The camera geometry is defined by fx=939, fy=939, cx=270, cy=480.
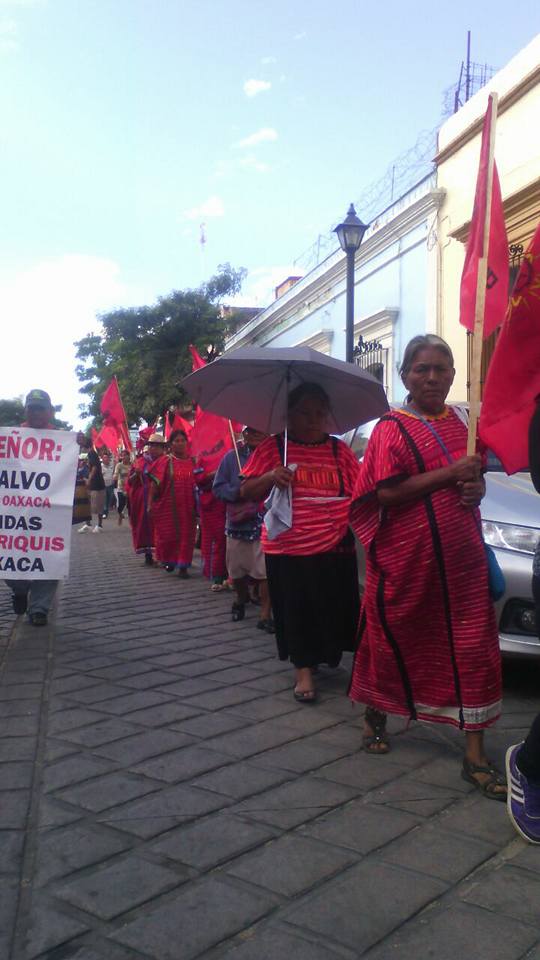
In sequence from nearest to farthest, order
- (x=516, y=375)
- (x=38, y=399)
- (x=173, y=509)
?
(x=516, y=375) < (x=38, y=399) < (x=173, y=509)

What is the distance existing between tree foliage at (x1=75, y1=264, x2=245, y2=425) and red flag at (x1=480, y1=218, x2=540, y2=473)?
2499 cm

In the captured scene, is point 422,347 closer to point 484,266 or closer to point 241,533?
point 484,266

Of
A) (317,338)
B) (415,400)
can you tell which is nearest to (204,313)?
(317,338)

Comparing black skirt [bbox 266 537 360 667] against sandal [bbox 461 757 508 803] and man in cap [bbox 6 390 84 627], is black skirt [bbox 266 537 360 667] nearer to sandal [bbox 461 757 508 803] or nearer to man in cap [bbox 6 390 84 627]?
sandal [bbox 461 757 508 803]

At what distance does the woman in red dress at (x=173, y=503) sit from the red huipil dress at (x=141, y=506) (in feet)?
1.80

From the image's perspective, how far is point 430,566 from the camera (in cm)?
358

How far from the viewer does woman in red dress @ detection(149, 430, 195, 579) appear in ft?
36.7

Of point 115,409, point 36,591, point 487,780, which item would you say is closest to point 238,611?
point 36,591

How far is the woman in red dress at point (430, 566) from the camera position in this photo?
3541 millimetres

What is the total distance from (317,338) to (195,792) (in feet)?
60.3

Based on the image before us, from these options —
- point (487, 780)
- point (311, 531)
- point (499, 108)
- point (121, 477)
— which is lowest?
point (487, 780)

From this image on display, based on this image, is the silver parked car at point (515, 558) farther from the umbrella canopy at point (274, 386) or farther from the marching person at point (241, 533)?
the marching person at point (241, 533)

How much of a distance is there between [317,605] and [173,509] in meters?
6.51

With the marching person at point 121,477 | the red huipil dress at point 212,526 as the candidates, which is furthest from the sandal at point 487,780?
the marching person at point 121,477
